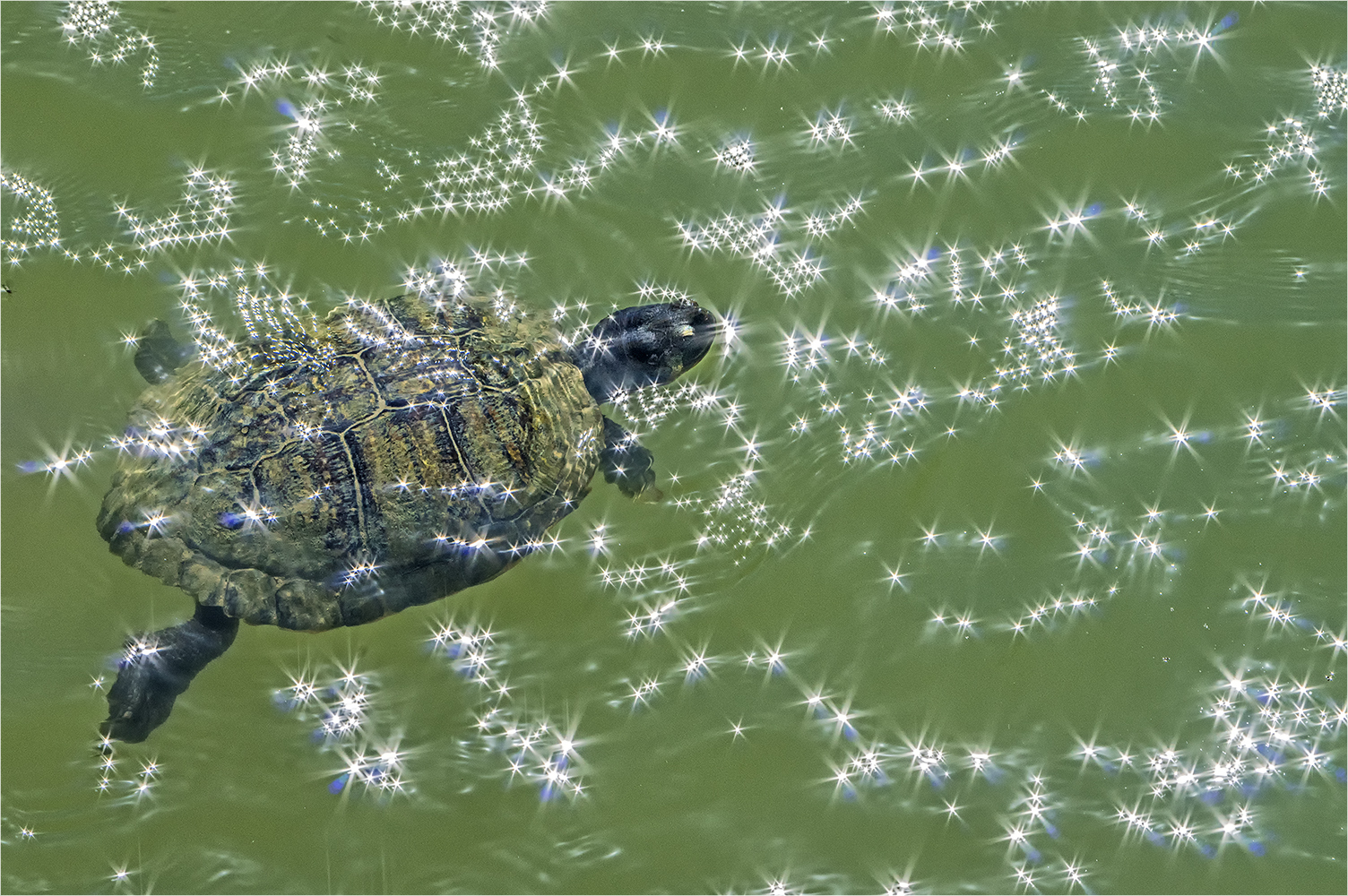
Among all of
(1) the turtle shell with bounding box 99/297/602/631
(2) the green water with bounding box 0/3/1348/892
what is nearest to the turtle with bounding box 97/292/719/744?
(1) the turtle shell with bounding box 99/297/602/631

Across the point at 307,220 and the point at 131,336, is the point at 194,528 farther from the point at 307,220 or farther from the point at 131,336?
the point at 307,220

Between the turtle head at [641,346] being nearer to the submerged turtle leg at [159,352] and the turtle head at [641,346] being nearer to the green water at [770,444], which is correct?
the green water at [770,444]

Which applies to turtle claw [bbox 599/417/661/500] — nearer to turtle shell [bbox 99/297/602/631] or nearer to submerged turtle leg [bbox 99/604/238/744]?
turtle shell [bbox 99/297/602/631]

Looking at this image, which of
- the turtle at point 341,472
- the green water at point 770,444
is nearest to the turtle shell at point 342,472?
the turtle at point 341,472

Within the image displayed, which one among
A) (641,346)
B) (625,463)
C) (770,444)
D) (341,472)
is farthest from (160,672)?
(770,444)

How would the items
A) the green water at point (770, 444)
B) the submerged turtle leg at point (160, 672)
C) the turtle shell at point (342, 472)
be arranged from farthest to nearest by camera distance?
the green water at point (770, 444), the submerged turtle leg at point (160, 672), the turtle shell at point (342, 472)

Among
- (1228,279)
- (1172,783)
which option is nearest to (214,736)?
(1172,783)

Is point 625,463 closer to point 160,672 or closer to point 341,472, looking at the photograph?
point 341,472
